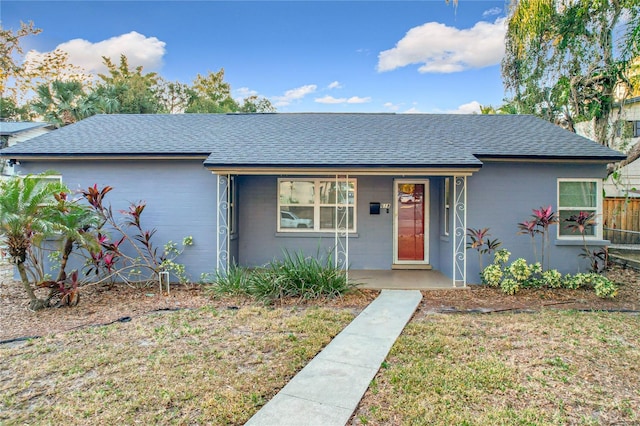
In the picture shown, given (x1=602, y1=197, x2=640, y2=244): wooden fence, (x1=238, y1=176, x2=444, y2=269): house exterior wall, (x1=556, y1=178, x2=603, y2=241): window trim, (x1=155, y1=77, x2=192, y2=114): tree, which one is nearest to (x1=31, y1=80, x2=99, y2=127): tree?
(x1=238, y1=176, x2=444, y2=269): house exterior wall

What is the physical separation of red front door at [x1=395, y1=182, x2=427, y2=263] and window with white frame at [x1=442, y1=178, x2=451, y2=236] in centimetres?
56

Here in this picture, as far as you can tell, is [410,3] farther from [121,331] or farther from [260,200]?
[121,331]

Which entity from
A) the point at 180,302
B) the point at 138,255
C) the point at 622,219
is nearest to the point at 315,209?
the point at 180,302

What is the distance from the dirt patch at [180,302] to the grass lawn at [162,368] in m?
0.69

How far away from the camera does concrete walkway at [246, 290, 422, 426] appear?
302 centimetres

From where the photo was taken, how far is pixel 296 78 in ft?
59.7

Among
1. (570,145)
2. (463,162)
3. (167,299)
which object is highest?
(570,145)

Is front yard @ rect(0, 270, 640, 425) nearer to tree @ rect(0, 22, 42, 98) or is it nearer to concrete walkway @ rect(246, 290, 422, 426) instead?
concrete walkway @ rect(246, 290, 422, 426)

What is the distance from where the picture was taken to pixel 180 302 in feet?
22.2

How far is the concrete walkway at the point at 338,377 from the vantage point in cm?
302

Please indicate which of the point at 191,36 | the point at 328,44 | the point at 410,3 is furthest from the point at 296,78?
the point at 410,3

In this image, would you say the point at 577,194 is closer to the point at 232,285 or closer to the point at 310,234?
the point at 310,234

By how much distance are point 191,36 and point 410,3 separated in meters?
9.44

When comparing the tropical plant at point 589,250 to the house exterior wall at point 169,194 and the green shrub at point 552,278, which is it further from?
the house exterior wall at point 169,194
